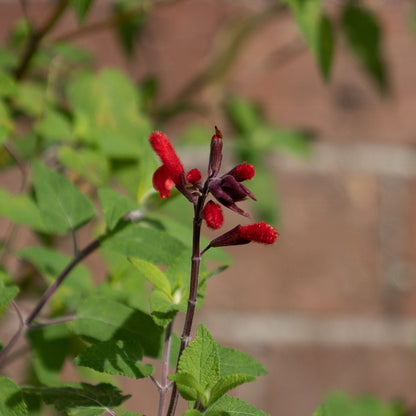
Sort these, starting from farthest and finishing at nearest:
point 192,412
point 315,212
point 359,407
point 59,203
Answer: point 315,212 < point 359,407 < point 59,203 < point 192,412

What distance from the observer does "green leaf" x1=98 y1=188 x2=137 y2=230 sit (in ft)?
0.98

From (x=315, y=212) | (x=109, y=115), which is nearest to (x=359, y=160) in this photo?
(x=315, y=212)

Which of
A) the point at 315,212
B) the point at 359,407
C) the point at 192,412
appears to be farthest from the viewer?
the point at 315,212

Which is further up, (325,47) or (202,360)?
(325,47)

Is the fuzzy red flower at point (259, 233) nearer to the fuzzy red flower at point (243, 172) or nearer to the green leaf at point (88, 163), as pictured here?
the fuzzy red flower at point (243, 172)

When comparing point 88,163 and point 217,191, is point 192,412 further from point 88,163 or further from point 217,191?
point 88,163

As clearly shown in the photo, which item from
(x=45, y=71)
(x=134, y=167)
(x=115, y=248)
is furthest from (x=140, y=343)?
(x=45, y=71)

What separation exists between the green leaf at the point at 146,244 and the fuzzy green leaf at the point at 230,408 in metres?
0.07

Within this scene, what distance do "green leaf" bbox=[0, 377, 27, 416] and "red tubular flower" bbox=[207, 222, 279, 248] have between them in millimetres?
91

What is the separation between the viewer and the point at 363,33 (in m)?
0.61

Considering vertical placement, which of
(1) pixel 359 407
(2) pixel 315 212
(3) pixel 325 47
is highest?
(3) pixel 325 47

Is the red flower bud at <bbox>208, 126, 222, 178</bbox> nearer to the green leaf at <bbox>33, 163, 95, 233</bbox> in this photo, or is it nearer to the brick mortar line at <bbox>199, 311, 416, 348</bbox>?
the green leaf at <bbox>33, 163, 95, 233</bbox>

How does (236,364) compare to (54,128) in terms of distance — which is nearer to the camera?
(236,364)

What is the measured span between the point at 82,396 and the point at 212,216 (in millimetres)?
89
